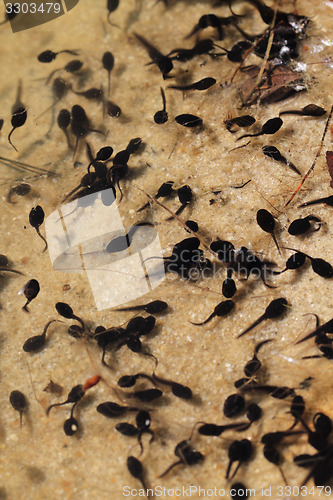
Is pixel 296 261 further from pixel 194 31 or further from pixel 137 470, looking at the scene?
pixel 194 31

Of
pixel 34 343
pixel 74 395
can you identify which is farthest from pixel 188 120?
pixel 74 395

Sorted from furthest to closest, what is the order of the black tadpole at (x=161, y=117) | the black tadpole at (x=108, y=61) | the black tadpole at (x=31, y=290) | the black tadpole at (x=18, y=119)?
the black tadpole at (x=108, y=61)
the black tadpole at (x=18, y=119)
the black tadpole at (x=161, y=117)
the black tadpole at (x=31, y=290)

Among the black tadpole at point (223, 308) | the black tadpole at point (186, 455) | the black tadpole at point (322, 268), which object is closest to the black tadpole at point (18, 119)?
the black tadpole at point (223, 308)

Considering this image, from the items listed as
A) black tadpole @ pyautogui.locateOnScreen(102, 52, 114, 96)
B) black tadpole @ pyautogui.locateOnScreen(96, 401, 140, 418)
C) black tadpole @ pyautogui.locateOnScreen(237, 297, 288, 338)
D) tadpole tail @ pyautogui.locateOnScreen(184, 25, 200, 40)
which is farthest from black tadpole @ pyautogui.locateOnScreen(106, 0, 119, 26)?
black tadpole @ pyautogui.locateOnScreen(96, 401, 140, 418)

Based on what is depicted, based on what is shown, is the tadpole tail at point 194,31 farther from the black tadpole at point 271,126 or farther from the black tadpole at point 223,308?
the black tadpole at point 223,308

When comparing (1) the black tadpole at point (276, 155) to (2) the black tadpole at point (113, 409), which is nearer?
(2) the black tadpole at point (113, 409)

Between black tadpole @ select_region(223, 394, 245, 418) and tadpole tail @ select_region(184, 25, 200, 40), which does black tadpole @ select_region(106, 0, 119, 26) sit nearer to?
tadpole tail @ select_region(184, 25, 200, 40)

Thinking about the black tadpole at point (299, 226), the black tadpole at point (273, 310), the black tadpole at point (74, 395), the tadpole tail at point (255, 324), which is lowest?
the black tadpole at point (74, 395)
